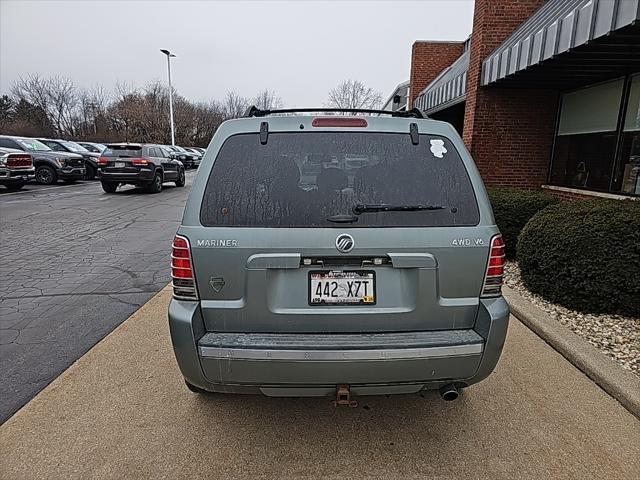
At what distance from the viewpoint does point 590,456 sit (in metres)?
2.40

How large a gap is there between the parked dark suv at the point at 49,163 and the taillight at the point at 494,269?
62.5ft

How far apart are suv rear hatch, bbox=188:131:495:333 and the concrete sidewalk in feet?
2.57

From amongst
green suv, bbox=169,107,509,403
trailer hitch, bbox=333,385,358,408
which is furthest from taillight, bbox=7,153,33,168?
trailer hitch, bbox=333,385,358,408

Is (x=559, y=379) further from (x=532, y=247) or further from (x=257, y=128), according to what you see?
(x=257, y=128)

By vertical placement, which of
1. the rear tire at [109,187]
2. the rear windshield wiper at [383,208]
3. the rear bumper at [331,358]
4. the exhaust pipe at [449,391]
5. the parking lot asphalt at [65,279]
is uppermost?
the rear windshield wiper at [383,208]

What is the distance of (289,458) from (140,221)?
8740 mm

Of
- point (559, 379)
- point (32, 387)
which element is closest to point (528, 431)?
point (559, 379)

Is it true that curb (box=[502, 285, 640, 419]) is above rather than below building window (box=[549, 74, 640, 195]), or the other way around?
below

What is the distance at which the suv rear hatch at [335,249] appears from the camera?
215cm

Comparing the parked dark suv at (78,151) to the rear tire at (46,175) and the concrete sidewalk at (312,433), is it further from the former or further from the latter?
the concrete sidewalk at (312,433)

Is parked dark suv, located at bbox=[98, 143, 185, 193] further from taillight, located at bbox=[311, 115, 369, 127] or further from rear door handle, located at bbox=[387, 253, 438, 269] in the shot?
rear door handle, located at bbox=[387, 253, 438, 269]

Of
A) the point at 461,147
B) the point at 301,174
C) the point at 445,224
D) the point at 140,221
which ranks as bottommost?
the point at 140,221

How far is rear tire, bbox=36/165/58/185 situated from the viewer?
17250 millimetres

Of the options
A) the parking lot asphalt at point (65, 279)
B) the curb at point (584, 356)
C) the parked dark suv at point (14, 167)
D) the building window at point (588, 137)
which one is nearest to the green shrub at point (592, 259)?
the curb at point (584, 356)
